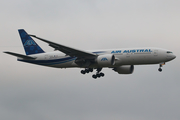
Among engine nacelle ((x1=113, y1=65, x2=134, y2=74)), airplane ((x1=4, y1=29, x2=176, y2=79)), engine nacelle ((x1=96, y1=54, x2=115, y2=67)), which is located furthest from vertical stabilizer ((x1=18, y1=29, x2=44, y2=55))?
engine nacelle ((x1=113, y1=65, x2=134, y2=74))

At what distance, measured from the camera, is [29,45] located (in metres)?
54.7

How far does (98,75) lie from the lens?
177 ft

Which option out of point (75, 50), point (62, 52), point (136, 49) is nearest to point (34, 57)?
point (62, 52)

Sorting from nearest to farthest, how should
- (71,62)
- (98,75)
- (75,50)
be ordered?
(75,50), (71,62), (98,75)

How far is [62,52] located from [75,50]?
3.58 m

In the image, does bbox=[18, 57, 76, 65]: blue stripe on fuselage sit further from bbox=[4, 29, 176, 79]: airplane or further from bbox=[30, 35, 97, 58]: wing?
bbox=[30, 35, 97, 58]: wing

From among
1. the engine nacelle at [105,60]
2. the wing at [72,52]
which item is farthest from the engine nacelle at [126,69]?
the wing at [72,52]

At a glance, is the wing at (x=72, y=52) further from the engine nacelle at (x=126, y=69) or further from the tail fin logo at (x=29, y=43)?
the tail fin logo at (x=29, y=43)

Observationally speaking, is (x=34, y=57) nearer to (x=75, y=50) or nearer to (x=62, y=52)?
(x=62, y=52)

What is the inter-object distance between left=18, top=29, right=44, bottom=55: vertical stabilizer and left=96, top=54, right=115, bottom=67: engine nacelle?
11.1 meters

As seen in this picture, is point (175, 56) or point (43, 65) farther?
point (43, 65)

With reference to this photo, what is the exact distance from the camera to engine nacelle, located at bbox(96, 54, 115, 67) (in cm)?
4684

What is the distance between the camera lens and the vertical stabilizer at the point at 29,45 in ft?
177

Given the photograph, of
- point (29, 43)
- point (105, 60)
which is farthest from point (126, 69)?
point (29, 43)
